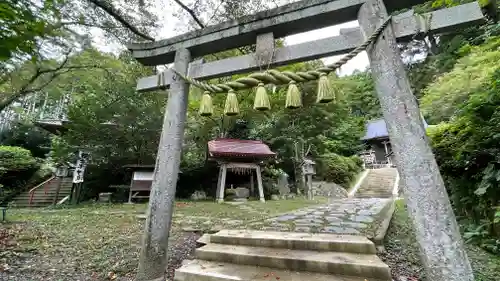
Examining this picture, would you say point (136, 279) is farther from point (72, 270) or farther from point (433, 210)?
point (433, 210)

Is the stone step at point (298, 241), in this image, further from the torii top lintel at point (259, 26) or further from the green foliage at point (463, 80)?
Answer: the green foliage at point (463, 80)

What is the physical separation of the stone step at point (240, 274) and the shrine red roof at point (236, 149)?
23.7 feet

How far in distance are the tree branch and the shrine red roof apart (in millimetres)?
5046

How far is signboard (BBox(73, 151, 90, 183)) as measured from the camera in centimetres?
972

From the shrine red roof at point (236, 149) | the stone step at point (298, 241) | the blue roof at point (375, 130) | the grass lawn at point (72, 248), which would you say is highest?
the blue roof at point (375, 130)

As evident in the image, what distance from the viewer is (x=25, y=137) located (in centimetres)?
→ 1577

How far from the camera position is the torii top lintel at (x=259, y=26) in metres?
2.44

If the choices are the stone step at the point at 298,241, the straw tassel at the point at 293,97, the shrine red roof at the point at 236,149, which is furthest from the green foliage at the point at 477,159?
the shrine red roof at the point at 236,149

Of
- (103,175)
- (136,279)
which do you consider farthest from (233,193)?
(136,279)

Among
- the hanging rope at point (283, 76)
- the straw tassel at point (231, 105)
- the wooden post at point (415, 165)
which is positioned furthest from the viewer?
the straw tassel at point (231, 105)

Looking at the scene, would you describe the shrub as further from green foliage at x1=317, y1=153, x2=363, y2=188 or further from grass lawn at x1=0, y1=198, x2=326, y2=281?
green foliage at x1=317, y1=153, x2=363, y2=188

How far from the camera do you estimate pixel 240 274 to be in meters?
2.49

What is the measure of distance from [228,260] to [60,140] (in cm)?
1147

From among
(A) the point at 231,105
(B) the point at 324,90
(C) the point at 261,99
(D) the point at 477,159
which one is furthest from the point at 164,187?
(D) the point at 477,159
